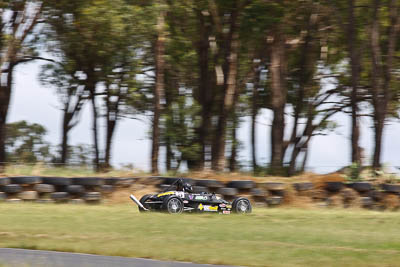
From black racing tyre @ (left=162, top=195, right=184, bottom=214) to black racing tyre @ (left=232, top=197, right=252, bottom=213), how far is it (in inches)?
55.8

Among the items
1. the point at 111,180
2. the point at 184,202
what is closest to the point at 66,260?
the point at 184,202

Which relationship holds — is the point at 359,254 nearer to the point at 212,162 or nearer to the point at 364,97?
the point at 212,162

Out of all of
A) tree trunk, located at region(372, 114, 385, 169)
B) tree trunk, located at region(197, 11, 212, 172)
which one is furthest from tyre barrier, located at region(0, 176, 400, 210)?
tree trunk, located at region(197, 11, 212, 172)

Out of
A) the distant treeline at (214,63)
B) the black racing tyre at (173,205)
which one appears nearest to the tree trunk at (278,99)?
the distant treeline at (214,63)

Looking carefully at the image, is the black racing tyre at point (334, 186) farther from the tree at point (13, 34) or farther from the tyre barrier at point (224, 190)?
the tree at point (13, 34)

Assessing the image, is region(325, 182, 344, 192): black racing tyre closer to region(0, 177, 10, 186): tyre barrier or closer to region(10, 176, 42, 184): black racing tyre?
region(10, 176, 42, 184): black racing tyre

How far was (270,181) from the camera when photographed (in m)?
19.5

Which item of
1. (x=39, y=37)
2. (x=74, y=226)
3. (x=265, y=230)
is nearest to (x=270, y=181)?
(x=265, y=230)

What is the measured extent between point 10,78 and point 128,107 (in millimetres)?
8692

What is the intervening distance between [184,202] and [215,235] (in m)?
3.51

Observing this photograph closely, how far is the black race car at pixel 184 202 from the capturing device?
1539 centimetres

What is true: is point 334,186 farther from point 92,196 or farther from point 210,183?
point 92,196

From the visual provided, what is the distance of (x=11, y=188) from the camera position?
1775cm

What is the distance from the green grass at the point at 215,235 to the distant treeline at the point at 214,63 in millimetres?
8790
